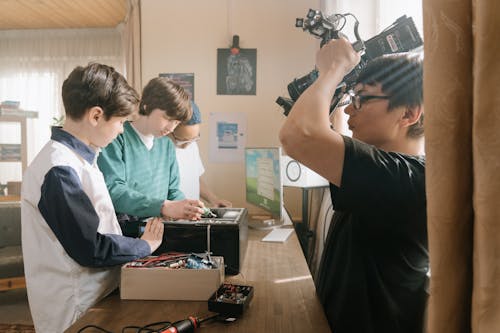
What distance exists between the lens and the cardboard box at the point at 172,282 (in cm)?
101

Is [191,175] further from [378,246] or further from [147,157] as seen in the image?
[378,246]

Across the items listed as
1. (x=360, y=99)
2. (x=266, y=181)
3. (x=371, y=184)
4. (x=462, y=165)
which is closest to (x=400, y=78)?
(x=360, y=99)

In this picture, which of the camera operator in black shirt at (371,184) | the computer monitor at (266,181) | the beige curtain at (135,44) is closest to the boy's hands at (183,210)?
the camera operator in black shirt at (371,184)

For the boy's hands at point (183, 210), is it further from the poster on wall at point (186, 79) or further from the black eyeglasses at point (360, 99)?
the poster on wall at point (186, 79)

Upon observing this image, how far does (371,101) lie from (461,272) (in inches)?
25.2

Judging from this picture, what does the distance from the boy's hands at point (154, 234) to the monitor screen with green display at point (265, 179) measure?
91 centimetres

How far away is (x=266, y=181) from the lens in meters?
2.22

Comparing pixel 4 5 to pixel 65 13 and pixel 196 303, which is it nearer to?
pixel 65 13

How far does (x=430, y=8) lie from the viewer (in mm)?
477

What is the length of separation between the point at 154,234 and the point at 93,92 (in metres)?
0.48

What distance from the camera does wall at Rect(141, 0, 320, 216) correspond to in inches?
117

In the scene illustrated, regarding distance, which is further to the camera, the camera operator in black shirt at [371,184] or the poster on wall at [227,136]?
the poster on wall at [227,136]

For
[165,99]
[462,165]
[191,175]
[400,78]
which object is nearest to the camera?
[462,165]

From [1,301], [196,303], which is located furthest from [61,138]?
[1,301]
